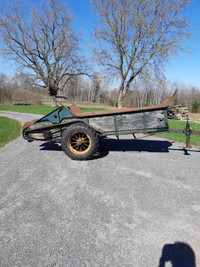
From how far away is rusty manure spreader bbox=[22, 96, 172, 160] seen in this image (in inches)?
166

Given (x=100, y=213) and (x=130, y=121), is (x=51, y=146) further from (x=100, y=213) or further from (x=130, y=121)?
(x=100, y=213)

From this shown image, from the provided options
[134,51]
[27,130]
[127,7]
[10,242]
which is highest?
[127,7]

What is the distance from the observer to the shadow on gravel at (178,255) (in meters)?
1.66

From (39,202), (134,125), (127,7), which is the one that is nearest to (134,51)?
(127,7)

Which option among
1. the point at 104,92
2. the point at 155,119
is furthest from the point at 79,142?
the point at 104,92

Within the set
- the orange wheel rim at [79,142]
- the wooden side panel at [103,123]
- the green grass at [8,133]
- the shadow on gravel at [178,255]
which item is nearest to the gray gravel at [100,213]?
the shadow on gravel at [178,255]

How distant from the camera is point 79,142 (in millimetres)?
4484

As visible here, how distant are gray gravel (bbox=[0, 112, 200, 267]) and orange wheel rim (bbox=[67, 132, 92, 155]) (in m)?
0.36

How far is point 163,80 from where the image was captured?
18516 millimetres

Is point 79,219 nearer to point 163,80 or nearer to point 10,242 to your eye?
point 10,242

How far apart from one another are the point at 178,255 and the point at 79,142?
3.26 metres

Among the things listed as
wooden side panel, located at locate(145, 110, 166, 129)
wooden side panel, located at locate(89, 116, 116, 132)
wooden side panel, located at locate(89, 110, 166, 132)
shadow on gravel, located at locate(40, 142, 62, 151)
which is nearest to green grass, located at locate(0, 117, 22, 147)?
shadow on gravel, located at locate(40, 142, 62, 151)

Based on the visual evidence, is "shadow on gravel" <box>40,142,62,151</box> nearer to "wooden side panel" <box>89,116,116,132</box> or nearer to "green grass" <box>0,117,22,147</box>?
"green grass" <box>0,117,22,147</box>

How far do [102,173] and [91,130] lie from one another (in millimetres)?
1208
